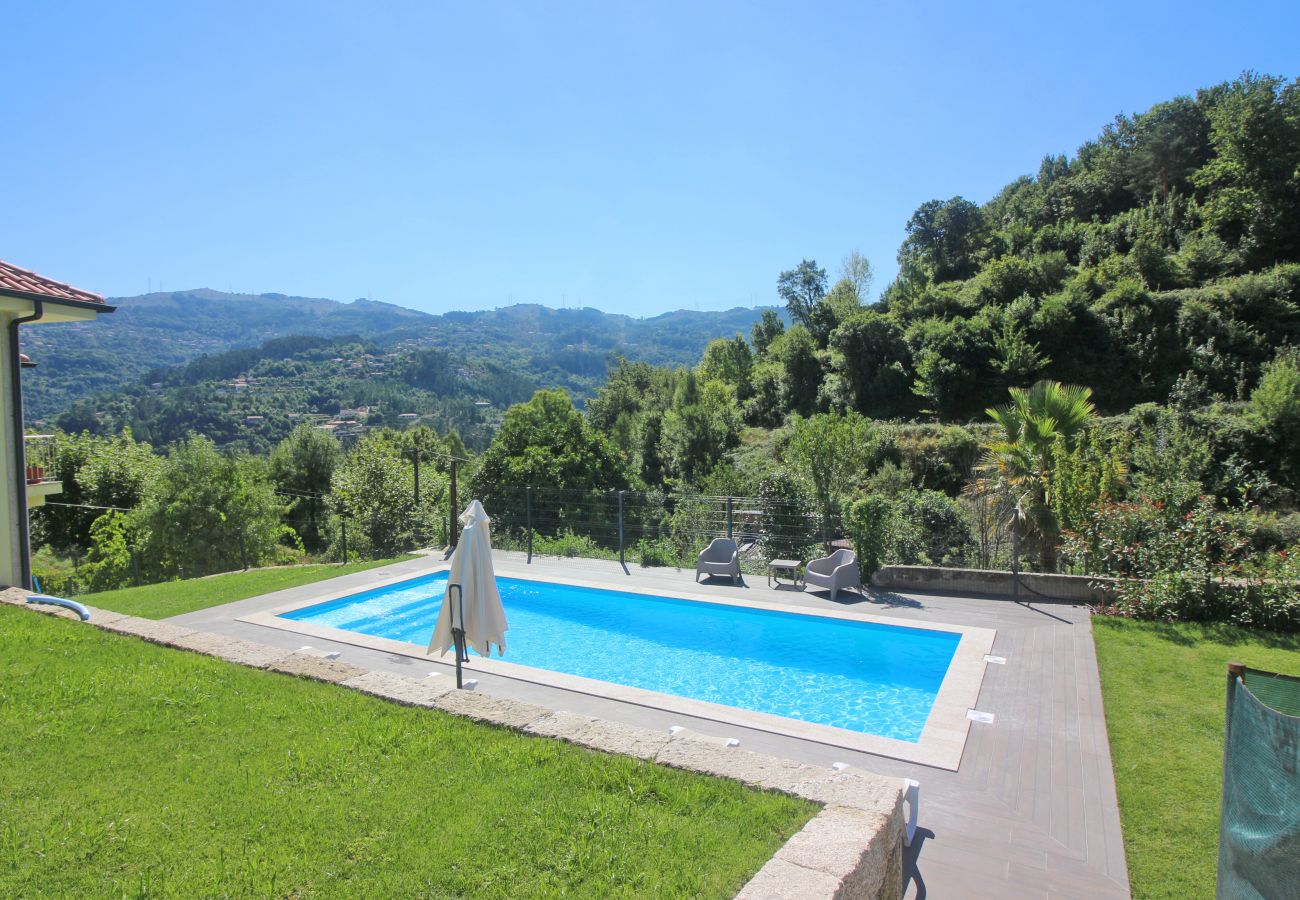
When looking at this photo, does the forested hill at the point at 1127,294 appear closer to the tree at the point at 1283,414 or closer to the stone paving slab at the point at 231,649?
the tree at the point at 1283,414

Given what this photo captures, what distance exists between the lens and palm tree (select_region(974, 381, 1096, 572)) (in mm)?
10719

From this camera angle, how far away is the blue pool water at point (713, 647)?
7508mm

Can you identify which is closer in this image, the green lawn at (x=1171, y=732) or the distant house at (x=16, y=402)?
the green lawn at (x=1171, y=732)

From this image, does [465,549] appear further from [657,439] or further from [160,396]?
[160,396]

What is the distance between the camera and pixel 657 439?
33000 millimetres

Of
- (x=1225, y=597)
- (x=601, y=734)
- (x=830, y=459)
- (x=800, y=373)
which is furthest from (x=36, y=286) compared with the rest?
(x=800, y=373)

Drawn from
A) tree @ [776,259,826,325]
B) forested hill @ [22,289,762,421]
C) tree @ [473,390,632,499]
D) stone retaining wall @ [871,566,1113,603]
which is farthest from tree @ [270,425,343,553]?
forested hill @ [22,289,762,421]

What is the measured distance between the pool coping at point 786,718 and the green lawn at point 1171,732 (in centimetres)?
112

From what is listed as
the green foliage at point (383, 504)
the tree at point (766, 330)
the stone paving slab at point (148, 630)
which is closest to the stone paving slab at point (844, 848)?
the stone paving slab at point (148, 630)

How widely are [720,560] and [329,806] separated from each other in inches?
337

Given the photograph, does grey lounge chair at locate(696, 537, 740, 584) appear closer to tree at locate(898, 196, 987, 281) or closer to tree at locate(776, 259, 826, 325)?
tree at locate(898, 196, 987, 281)

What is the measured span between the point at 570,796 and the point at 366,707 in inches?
72.7

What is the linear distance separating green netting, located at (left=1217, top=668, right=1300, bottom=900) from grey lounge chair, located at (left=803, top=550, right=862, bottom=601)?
23.8 feet

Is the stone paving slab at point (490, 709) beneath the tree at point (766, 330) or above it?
beneath
